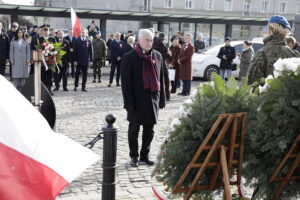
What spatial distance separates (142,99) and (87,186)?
143 cm

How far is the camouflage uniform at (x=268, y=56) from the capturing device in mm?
4703

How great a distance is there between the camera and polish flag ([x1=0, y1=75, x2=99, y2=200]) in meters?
2.39

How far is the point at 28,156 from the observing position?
8.09ft

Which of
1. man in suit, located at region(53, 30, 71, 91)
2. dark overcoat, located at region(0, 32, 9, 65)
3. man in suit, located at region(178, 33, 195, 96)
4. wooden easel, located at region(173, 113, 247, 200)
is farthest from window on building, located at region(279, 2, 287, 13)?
wooden easel, located at region(173, 113, 247, 200)

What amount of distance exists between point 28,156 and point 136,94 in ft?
12.0

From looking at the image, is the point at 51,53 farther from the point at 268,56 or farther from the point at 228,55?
the point at 228,55

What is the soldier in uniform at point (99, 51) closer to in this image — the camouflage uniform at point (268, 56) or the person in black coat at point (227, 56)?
the person in black coat at point (227, 56)

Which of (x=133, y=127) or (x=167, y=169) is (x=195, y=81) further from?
(x=167, y=169)

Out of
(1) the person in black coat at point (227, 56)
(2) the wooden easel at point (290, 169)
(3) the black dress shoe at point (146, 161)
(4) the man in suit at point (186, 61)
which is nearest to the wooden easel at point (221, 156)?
(2) the wooden easel at point (290, 169)

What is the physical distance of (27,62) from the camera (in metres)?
12.1

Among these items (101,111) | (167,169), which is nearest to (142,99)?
(167,169)

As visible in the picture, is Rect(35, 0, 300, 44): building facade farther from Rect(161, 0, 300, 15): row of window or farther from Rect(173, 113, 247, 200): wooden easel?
Rect(173, 113, 247, 200): wooden easel

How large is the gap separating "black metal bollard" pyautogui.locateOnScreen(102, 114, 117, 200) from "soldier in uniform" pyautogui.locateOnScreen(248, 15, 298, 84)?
5.73 ft

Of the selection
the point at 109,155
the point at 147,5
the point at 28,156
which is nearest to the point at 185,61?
the point at 109,155
